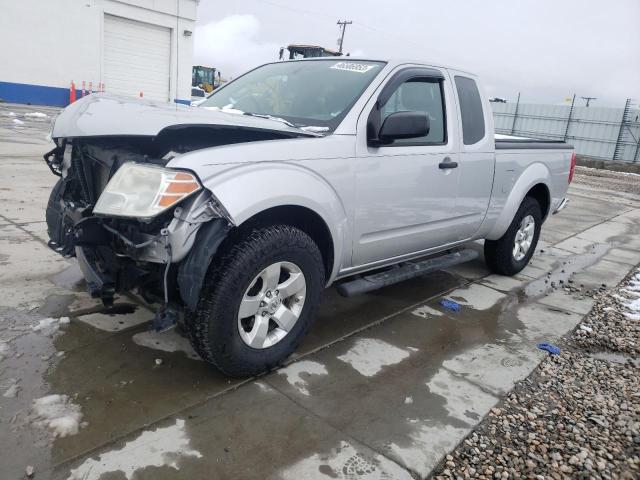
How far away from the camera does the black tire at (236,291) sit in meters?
2.62

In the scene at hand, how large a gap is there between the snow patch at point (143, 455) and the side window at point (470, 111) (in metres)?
3.11

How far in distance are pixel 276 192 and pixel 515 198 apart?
9.99 ft

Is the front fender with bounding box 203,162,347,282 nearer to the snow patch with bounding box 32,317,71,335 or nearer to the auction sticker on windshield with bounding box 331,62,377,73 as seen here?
the auction sticker on windshield with bounding box 331,62,377,73

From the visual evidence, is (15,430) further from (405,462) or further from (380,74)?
(380,74)

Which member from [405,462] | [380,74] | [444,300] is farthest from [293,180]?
[444,300]

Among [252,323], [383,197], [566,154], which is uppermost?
[566,154]

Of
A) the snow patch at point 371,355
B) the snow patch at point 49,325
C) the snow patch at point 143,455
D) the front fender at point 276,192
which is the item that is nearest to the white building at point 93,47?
the snow patch at point 49,325

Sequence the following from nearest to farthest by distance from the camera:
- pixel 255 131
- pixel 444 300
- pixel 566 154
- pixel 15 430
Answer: pixel 15 430, pixel 255 131, pixel 444 300, pixel 566 154

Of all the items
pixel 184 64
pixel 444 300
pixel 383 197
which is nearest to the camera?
pixel 383 197

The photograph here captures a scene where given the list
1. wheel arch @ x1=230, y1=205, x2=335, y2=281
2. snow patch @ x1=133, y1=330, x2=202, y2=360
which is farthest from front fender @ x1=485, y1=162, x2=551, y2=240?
snow patch @ x1=133, y1=330, x2=202, y2=360

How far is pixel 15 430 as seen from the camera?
237 centimetres

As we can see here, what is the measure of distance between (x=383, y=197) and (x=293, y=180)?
820 millimetres

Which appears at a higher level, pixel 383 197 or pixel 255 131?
pixel 255 131

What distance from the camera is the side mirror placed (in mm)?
3219
